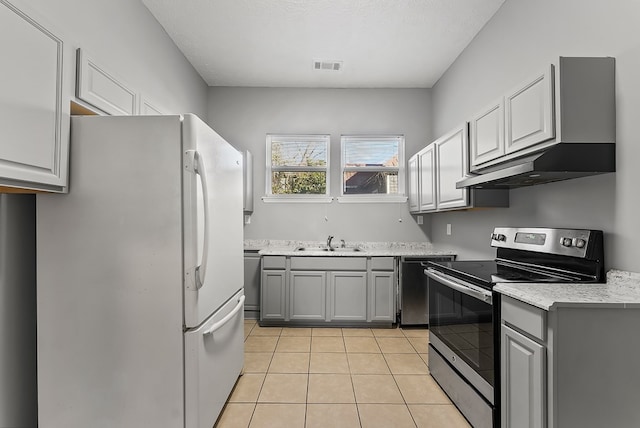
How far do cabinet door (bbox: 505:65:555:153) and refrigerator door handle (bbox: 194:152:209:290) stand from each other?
5.67 ft

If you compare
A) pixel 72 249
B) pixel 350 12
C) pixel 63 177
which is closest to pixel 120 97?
pixel 63 177

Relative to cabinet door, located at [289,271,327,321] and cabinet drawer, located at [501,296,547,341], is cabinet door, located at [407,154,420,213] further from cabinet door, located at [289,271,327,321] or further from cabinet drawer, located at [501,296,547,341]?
cabinet drawer, located at [501,296,547,341]

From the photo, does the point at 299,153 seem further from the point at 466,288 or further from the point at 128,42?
the point at 466,288

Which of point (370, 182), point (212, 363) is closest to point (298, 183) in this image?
point (370, 182)

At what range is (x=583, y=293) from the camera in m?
1.40

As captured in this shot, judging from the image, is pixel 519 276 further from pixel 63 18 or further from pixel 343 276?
pixel 63 18

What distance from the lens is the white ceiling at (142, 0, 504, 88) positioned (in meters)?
2.62

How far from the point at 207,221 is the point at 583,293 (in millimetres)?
1753

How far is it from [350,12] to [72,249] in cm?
258

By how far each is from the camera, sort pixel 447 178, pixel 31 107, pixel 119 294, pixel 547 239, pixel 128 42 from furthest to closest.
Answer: pixel 447 178 < pixel 128 42 < pixel 547 239 < pixel 119 294 < pixel 31 107

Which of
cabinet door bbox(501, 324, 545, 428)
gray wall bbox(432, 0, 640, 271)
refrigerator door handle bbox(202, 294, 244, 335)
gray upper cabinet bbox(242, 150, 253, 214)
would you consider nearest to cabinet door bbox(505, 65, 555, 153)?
gray wall bbox(432, 0, 640, 271)

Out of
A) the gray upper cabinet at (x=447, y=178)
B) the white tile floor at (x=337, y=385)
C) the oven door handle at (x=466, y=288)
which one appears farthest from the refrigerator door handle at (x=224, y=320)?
the gray upper cabinet at (x=447, y=178)

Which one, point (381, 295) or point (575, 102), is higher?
point (575, 102)

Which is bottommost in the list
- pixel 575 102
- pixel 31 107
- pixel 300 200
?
pixel 300 200
